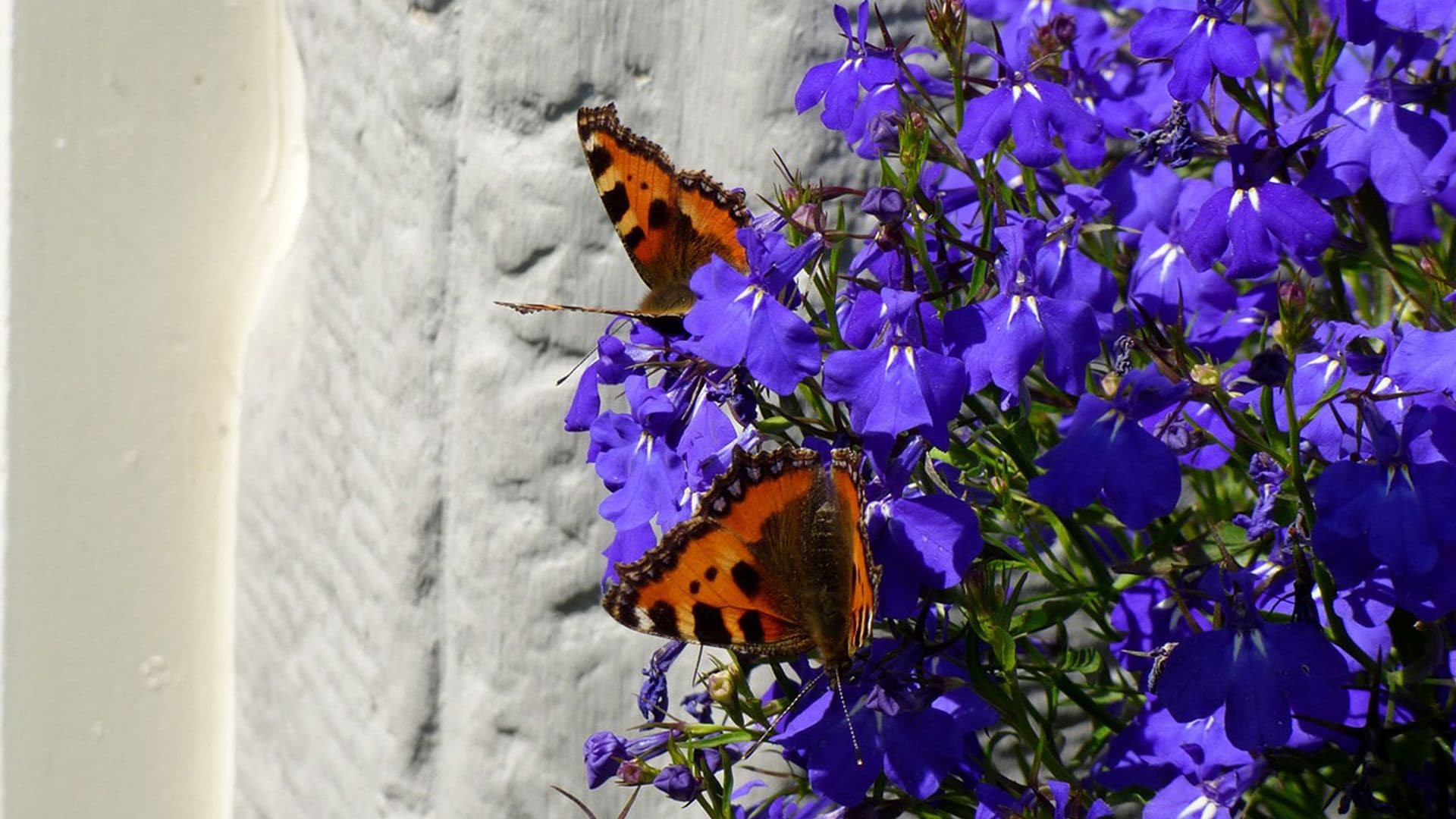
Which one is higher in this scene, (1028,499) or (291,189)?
(291,189)

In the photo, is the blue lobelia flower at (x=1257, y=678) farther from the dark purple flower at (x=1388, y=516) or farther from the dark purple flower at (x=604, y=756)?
the dark purple flower at (x=604, y=756)

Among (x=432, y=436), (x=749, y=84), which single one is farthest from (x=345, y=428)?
(x=749, y=84)

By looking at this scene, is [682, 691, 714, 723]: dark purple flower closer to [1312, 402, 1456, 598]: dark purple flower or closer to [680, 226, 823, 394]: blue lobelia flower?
[680, 226, 823, 394]: blue lobelia flower

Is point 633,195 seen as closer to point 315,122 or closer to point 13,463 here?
point 315,122

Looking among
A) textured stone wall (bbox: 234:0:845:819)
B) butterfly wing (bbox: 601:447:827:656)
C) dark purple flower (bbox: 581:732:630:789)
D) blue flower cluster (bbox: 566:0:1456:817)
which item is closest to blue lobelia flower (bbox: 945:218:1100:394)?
blue flower cluster (bbox: 566:0:1456:817)

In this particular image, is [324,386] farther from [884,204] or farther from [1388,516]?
[1388,516]

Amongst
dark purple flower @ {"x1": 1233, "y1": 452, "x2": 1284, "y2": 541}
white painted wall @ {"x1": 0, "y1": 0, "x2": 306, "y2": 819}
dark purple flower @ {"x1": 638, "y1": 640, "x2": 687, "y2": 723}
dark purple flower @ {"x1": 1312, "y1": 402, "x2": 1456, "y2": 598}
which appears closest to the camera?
dark purple flower @ {"x1": 1312, "y1": 402, "x2": 1456, "y2": 598}
